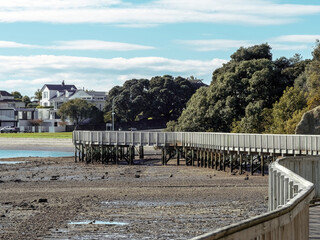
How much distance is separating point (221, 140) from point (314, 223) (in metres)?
35.9

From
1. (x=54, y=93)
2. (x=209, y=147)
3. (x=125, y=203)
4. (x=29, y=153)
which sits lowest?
(x=29, y=153)

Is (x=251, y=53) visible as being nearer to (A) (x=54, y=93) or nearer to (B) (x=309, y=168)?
(B) (x=309, y=168)

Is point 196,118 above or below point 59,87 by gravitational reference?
below

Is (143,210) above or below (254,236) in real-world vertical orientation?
below

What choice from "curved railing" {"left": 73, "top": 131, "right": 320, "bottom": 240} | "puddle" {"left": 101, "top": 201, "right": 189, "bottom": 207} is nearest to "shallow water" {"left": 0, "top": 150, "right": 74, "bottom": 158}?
"curved railing" {"left": 73, "top": 131, "right": 320, "bottom": 240}

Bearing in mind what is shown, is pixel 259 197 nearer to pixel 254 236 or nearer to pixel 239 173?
pixel 239 173

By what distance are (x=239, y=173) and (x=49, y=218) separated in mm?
24122

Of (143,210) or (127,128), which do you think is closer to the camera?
(143,210)

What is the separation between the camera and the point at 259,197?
101 feet

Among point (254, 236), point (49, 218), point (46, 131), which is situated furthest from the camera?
point (46, 131)

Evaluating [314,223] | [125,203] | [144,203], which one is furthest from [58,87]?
[314,223]

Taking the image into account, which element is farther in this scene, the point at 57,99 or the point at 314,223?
the point at 57,99

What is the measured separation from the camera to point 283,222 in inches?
356

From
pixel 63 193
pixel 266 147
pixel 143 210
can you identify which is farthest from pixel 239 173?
pixel 143 210
